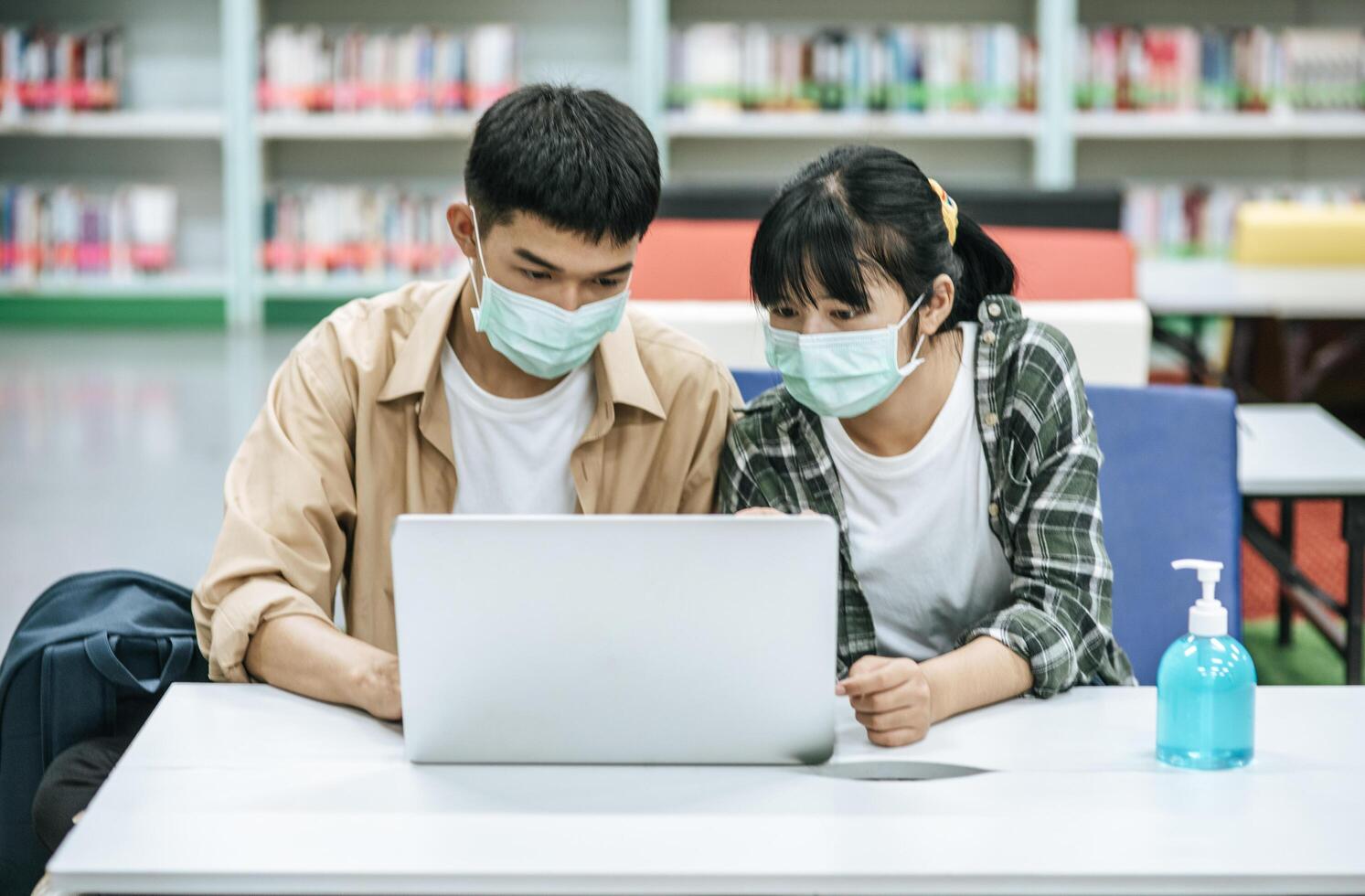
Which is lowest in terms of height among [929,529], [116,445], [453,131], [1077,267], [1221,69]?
[116,445]

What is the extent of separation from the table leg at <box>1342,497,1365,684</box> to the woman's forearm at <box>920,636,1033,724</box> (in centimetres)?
139

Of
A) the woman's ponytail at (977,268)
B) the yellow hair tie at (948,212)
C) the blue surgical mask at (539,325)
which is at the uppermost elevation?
the yellow hair tie at (948,212)

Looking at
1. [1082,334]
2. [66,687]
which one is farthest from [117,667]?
[1082,334]

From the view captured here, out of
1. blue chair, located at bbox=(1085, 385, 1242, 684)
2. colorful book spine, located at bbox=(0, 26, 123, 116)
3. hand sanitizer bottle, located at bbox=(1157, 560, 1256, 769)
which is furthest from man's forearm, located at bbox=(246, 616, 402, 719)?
colorful book spine, located at bbox=(0, 26, 123, 116)

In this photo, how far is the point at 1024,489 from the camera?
1.49 m

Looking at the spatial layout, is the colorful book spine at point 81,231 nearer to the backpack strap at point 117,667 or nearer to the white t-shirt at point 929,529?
the backpack strap at point 117,667

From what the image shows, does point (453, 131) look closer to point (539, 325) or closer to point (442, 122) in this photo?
point (442, 122)

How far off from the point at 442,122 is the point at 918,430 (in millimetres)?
5410

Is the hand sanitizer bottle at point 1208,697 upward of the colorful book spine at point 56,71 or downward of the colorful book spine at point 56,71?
downward

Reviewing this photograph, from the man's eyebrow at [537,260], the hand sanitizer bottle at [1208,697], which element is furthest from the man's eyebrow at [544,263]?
the hand sanitizer bottle at [1208,697]

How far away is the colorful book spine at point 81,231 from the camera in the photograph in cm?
671

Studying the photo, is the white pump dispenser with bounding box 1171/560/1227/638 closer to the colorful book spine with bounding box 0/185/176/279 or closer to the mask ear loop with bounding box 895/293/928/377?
the mask ear loop with bounding box 895/293/928/377

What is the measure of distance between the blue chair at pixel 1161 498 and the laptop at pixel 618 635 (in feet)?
3.14

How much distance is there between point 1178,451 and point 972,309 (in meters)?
0.51
